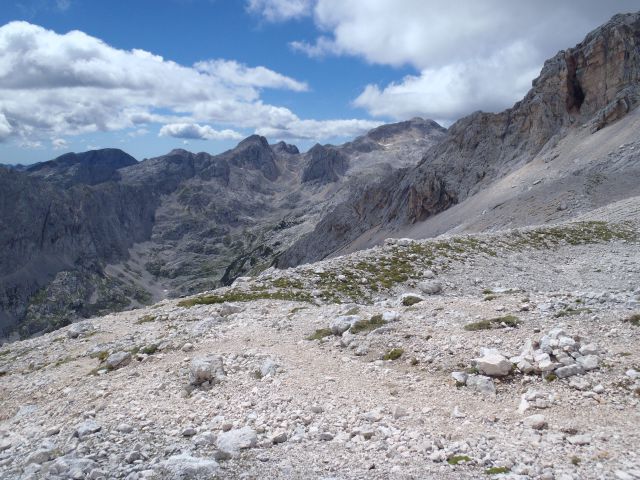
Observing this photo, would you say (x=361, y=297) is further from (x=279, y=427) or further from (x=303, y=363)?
(x=279, y=427)

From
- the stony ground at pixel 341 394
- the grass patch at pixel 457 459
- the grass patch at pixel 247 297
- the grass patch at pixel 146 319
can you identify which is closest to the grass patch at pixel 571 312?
the stony ground at pixel 341 394

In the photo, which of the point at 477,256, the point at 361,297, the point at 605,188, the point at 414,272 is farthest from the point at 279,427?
the point at 605,188

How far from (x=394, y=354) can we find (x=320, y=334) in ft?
12.6

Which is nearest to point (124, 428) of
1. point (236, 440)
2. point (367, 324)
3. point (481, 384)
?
point (236, 440)

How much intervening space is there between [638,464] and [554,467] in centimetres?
133

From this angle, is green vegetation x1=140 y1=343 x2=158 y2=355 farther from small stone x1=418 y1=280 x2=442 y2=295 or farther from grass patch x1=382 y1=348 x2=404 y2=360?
small stone x1=418 y1=280 x2=442 y2=295

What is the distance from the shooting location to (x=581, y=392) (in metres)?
10.4

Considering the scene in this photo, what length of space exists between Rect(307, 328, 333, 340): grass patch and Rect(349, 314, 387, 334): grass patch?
1.11 metres

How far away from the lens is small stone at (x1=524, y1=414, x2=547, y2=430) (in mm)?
9609

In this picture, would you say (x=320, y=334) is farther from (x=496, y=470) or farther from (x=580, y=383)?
(x=496, y=470)

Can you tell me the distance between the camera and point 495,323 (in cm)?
1431

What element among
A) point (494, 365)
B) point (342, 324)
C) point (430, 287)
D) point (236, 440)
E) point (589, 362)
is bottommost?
point (236, 440)

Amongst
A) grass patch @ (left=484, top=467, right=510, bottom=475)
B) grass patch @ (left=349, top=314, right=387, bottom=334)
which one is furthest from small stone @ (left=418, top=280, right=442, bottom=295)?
grass patch @ (left=484, top=467, right=510, bottom=475)

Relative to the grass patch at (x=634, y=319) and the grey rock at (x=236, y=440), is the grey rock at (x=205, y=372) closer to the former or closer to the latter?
the grey rock at (x=236, y=440)
